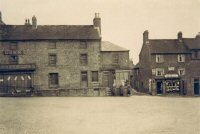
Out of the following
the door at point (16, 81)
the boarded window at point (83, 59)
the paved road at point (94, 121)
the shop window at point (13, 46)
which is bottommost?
the paved road at point (94, 121)

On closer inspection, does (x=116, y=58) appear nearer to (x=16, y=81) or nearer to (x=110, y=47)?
(x=110, y=47)

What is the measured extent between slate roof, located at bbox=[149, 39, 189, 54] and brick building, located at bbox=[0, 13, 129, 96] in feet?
38.2

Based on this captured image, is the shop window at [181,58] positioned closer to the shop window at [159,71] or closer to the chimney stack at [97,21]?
the shop window at [159,71]

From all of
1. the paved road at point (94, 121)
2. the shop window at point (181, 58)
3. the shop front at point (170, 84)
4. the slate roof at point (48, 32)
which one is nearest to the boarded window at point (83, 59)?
the slate roof at point (48, 32)

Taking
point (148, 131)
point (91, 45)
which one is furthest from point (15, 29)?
point (148, 131)

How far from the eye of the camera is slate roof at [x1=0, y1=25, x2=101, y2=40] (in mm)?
41781

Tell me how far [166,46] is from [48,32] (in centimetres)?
1959

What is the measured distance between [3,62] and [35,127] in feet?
87.4

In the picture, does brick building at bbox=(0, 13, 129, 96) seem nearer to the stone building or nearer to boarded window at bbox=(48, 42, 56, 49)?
boarded window at bbox=(48, 42, 56, 49)

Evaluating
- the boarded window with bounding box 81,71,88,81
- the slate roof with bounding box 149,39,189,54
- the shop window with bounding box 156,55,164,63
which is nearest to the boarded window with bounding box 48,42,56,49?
the boarded window with bounding box 81,71,88,81

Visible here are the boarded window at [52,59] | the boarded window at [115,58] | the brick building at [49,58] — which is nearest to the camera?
the brick building at [49,58]

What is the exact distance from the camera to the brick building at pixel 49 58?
133 feet

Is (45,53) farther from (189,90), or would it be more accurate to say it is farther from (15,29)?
(189,90)

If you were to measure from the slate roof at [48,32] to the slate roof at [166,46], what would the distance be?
11.7m
